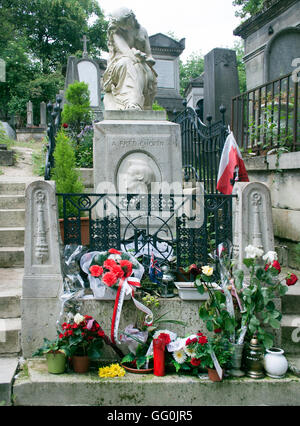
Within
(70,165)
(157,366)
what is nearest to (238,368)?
(157,366)

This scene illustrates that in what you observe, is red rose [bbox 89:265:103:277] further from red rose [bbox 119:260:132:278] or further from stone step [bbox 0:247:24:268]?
stone step [bbox 0:247:24:268]

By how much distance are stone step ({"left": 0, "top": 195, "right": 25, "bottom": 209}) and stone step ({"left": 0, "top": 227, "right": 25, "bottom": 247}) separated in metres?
0.82

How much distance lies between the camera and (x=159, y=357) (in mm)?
3312

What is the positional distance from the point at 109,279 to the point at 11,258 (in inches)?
83.5

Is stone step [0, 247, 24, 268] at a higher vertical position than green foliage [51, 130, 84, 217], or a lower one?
lower

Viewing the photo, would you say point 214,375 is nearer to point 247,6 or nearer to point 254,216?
point 254,216

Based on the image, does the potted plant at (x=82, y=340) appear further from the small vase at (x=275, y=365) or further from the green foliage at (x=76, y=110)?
the green foliage at (x=76, y=110)

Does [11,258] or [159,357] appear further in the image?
[11,258]

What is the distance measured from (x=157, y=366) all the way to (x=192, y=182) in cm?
510

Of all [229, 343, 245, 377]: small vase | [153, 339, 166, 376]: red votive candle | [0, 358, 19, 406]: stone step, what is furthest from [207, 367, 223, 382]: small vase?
[0, 358, 19, 406]: stone step

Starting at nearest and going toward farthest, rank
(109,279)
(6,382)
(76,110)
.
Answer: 1. (6,382)
2. (109,279)
3. (76,110)

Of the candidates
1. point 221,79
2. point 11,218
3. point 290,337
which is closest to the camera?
point 290,337

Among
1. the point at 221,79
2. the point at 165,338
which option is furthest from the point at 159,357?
the point at 221,79

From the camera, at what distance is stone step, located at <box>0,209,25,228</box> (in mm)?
5648
